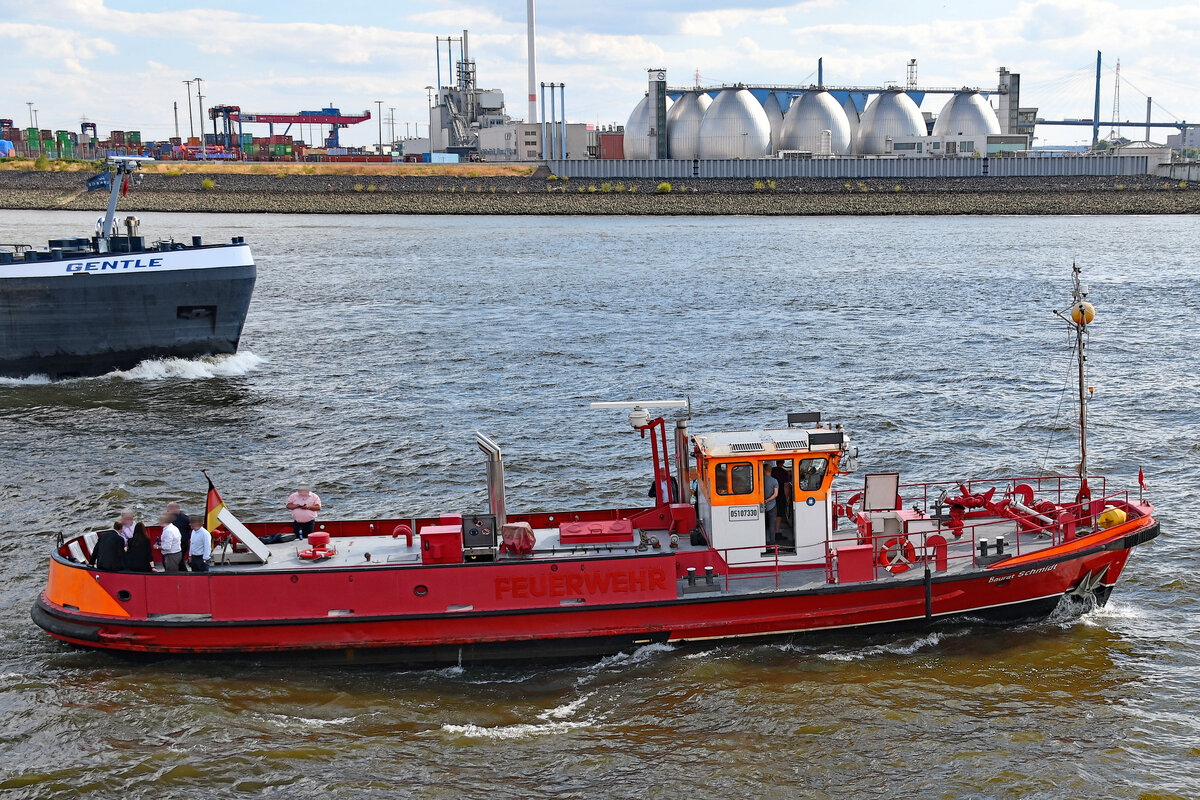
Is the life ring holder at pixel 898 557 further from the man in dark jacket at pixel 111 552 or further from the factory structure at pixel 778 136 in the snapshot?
the factory structure at pixel 778 136

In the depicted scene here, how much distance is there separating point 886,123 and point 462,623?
142420mm

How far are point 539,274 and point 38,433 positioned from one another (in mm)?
38748

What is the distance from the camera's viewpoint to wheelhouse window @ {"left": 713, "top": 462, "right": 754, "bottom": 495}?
52.1 feet

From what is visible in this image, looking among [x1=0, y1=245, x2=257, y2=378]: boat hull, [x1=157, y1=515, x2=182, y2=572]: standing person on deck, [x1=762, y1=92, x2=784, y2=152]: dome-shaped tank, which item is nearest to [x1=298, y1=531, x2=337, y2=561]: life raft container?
[x1=157, y1=515, x2=182, y2=572]: standing person on deck

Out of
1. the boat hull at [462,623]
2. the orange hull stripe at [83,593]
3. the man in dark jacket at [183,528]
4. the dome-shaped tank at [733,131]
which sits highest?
the dome-shaped tank at [733,131]

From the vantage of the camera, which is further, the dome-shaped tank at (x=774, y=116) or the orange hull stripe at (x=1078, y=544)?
the dome-shaped tank at (x=774, y=116)

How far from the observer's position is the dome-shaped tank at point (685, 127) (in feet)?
453

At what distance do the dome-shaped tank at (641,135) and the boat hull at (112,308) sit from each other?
106454 mm

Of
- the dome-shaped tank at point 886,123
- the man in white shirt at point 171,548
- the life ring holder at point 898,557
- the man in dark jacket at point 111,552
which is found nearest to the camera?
the man in dark jacket at point 111,552

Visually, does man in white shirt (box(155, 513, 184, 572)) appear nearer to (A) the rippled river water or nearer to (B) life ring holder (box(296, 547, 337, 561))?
(A) the rippled river water

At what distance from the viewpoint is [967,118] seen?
14325 centimetres

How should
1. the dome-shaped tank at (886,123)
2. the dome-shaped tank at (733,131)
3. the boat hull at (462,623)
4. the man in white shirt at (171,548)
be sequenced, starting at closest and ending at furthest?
1. the boat hull at (462,623)
2. the man in white shirt at (171,548)
3. the dome-shaped tank at (733,131)
4. the dome-shaped tank at (886,123)

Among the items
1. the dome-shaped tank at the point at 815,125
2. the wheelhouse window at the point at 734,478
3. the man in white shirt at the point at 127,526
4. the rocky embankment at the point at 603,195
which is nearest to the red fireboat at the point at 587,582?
the wheelhouse window at the point at 734,478

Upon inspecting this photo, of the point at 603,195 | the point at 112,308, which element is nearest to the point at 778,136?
the point at 603,195
